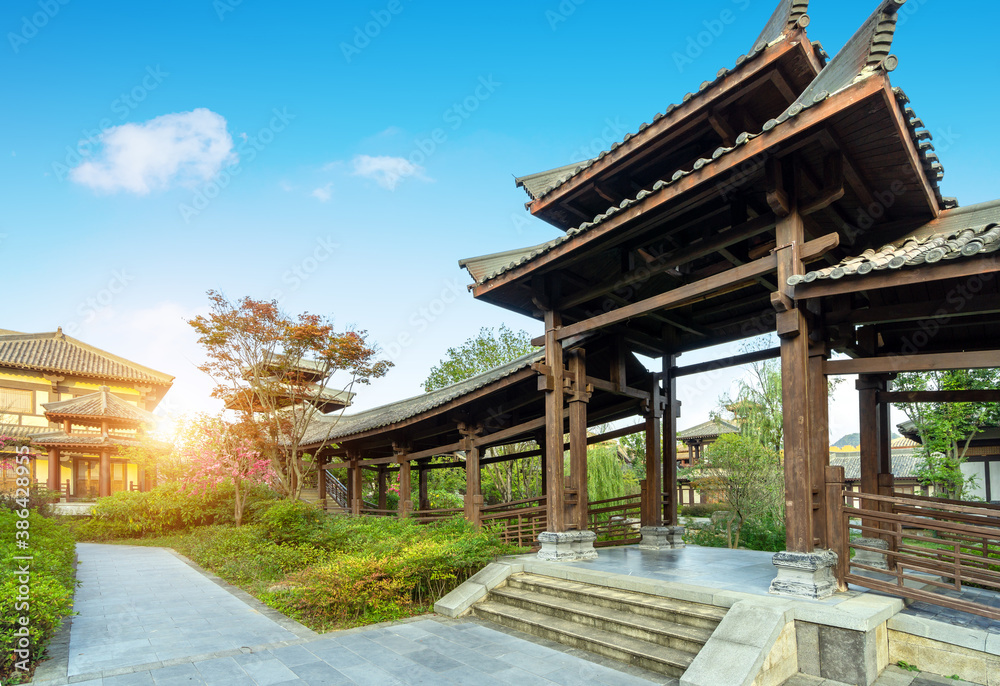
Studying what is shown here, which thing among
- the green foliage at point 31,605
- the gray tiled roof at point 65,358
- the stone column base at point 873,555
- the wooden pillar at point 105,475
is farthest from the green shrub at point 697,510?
the gray tiled roof at point 65,358

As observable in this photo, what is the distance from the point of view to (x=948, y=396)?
20.6ft

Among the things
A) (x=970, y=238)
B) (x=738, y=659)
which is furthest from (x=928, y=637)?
(x=970, y=238)

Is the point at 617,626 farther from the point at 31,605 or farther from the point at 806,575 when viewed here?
the point at 31,605

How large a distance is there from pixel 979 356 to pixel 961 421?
14803 mm

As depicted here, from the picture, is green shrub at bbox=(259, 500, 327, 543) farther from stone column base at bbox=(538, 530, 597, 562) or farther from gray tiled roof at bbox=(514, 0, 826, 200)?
gray tiled roof at bbox=(514, 0, 826, 200)

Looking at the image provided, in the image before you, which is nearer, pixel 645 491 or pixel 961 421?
pixel 645 491

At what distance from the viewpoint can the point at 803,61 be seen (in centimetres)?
619

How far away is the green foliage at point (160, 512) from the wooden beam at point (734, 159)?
Answer: 13.9m

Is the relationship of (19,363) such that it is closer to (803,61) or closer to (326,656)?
(326,656)

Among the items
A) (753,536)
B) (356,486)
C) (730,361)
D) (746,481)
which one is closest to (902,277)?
(730,361)

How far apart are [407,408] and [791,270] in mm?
11313

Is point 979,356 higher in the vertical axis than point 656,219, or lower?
lower

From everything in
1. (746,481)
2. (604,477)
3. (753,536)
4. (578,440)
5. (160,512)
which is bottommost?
(753,536)

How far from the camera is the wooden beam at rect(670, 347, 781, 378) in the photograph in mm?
7861
